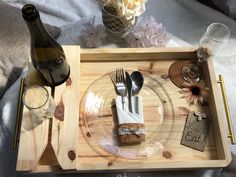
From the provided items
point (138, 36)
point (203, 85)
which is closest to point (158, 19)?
point (138, 36)

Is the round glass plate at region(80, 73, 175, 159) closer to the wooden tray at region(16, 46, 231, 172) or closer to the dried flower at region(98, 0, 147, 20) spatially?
the wooden tray at region(16, 46, 231, 172)

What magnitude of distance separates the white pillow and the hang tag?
500mm

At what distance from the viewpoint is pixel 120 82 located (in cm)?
81

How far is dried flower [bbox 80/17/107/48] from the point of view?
912mm

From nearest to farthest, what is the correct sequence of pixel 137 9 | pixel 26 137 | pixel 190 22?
pixel 26 137 → pixel 137 9 → pixel 190 22

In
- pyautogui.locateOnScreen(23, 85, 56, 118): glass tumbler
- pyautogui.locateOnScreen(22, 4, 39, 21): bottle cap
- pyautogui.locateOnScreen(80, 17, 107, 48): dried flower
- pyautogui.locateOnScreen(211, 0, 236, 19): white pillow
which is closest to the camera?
pyautogui.locateOnScreen(22, 4, 39, 21): bottle cap

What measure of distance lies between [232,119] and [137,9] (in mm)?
382

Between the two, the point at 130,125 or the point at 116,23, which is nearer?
the point at 130,125

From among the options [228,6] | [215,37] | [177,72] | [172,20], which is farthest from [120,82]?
[228,6]

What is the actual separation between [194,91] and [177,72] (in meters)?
0.07

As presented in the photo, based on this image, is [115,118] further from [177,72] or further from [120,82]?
[177,72]

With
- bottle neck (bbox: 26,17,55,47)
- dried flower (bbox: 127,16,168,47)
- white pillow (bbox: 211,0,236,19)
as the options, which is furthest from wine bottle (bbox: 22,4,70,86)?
white pillow (bbox: 211,0,236,19)

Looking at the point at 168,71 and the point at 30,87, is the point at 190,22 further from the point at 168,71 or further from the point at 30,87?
the point at 30,87

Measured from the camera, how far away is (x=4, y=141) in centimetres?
81
